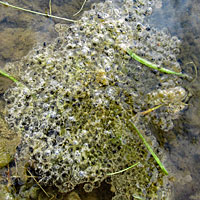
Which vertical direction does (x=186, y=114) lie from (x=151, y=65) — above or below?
below

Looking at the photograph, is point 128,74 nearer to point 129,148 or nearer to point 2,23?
point 129,148

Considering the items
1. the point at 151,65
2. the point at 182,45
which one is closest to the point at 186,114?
the point at 151,65

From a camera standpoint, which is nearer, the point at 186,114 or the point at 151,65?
the point at 186,114

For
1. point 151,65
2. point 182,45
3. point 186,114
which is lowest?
point 186,114

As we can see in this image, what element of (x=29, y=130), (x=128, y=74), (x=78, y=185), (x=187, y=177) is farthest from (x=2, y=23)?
(x=187, y=177)

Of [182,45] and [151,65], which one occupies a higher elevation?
[182,45]

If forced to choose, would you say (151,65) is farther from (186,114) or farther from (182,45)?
(186,114)

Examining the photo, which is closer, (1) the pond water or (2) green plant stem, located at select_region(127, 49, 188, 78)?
(1) the pond water

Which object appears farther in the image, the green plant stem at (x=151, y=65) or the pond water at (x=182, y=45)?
the green plant stem at (x=151, y=65)
